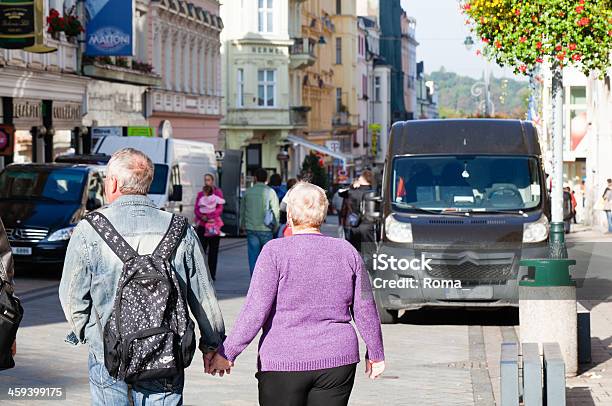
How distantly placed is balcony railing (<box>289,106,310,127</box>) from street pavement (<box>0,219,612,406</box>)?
5437 cm

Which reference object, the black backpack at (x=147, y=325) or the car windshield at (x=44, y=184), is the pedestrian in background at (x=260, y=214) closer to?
the car windshield at (x=44, y=184)

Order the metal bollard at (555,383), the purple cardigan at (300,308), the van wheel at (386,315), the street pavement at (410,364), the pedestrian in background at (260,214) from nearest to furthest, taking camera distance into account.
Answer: the purple cardigan at (300,308)
the metal bollard at (555,383)
the street pavement at (410,364)
the van wheel at (386,315)
the pedestrian in background at (260,214)

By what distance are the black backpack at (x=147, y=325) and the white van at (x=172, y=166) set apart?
21230 millimetres

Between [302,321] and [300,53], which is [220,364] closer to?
[302,321]

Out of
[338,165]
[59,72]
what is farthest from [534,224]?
[338,165]

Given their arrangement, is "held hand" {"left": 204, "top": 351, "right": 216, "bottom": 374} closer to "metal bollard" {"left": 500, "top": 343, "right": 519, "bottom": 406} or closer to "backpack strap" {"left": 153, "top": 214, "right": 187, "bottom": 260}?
"backpack strap" {"left": 153, "top": 214, "right": 187, "bottom": 260}

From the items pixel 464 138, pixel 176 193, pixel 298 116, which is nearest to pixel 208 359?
pixel 464 138

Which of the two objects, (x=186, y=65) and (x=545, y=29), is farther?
(x=186, y=65)

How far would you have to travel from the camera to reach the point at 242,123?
70250 millimetres

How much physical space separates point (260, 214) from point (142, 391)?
1393 centimetres

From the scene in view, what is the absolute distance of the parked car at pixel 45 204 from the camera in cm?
2181

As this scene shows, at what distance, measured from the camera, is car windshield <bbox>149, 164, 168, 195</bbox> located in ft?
93.7

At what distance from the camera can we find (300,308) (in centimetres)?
641

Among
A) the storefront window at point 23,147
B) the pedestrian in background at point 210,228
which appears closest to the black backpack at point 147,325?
A: the pedestrian in background at point 210,228
